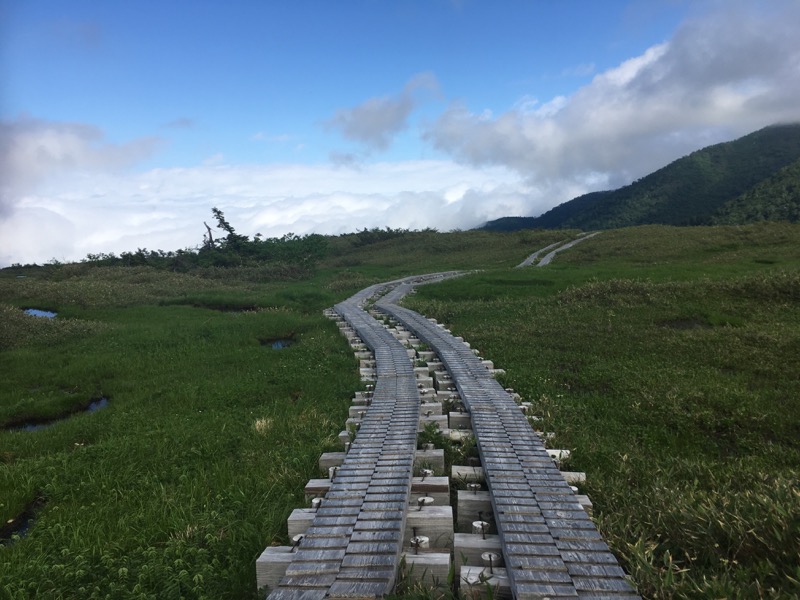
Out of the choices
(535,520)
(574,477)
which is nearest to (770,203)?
(574,477)

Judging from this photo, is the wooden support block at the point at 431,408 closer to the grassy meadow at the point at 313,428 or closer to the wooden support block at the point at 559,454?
the grassy meadow at the point at 313,428

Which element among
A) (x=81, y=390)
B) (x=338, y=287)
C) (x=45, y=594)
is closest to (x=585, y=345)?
(x=45, y=594)

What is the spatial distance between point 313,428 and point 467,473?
12.1 ft

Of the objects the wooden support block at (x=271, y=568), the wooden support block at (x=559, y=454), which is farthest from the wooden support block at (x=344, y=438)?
the wooden support block at (x=271, y=568)

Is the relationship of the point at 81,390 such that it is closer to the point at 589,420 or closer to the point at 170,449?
the point at 170,449

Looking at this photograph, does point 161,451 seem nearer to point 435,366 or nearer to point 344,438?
point 344,438

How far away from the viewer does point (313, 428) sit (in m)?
9.55

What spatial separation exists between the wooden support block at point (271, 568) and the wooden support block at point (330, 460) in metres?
2.60

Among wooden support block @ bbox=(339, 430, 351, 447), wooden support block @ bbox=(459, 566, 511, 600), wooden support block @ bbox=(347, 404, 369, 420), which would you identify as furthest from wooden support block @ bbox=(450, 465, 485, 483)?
wooden support block @ bbox=(347, 404, 369, 420)

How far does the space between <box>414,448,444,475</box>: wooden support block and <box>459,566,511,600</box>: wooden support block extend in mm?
2806

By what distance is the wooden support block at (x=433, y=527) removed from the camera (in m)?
5.48

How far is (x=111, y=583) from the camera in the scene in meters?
5.04

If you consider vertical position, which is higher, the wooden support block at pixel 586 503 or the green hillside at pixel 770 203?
the green hillside at pixel 770 203

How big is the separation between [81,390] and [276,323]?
29.3 feet
